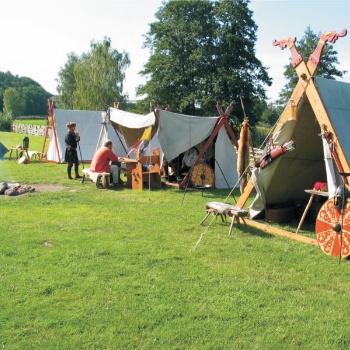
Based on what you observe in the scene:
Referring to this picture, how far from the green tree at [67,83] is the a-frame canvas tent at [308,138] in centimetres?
4103

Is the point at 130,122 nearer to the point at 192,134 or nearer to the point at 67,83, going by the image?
the point at 192,134

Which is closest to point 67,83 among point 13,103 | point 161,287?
point 13,103

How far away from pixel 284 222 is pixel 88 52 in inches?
1431

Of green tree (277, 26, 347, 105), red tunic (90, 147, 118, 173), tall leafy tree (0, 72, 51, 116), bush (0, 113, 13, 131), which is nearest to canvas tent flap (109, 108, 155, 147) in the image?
red tunic (90, 147, 118, 173)

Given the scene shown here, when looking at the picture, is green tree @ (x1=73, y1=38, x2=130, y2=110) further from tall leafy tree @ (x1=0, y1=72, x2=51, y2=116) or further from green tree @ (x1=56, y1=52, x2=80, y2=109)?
tall leafy tree @ (x1=0, y1=72, x2=51, y2=116)

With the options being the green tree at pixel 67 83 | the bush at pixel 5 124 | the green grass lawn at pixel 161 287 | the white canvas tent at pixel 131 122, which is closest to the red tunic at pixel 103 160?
the white canvas tent at pixel 131 122

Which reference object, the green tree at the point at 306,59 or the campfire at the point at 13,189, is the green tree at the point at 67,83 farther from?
the campfire at the point at 13,189

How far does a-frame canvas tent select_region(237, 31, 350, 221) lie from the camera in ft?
17.2

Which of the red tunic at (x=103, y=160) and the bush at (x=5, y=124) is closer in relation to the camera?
the red tunic at (x=103, y=160)

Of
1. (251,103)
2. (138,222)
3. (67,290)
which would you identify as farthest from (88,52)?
(67,290)

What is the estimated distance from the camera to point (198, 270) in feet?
15.0

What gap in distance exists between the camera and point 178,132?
32.4 feet

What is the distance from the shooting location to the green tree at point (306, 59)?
31.2 metres

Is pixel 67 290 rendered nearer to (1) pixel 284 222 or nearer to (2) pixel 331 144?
(2) pixel 331 144
